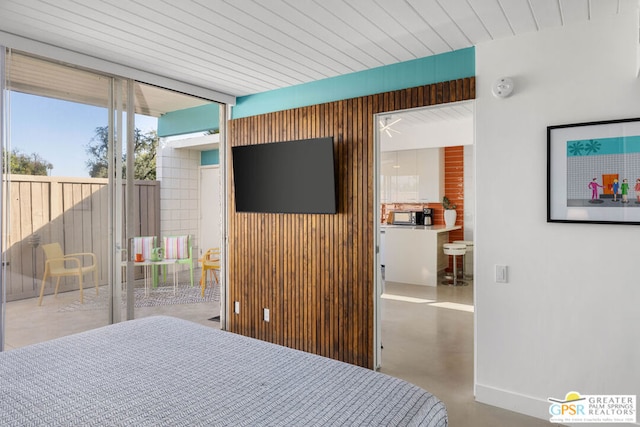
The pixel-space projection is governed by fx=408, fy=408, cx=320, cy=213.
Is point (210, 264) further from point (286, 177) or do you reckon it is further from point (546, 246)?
point (546, 246)

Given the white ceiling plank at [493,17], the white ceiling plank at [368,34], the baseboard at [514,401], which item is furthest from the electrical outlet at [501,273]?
the white ceiling plank at [368,34]

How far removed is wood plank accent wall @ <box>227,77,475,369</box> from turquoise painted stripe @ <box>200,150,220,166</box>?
2.21 feet

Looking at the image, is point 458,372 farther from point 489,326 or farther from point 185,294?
point 185,294

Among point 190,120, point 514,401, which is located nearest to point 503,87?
point 514,401

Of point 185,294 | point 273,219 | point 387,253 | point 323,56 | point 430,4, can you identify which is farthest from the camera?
point 387,253

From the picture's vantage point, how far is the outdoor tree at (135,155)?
3.27 m

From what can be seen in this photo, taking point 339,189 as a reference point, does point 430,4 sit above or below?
above

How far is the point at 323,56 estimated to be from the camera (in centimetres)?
309

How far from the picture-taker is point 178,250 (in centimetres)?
419

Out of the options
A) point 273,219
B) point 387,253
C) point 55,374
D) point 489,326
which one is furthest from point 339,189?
point 387,253

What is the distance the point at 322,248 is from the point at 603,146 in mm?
2178

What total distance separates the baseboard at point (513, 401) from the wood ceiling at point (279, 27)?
240cm

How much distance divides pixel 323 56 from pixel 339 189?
109 centimetres

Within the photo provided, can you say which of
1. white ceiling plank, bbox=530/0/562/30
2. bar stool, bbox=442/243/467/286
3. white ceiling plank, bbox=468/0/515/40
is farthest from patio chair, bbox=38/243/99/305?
bar stool, bbox=442/243/467/286
